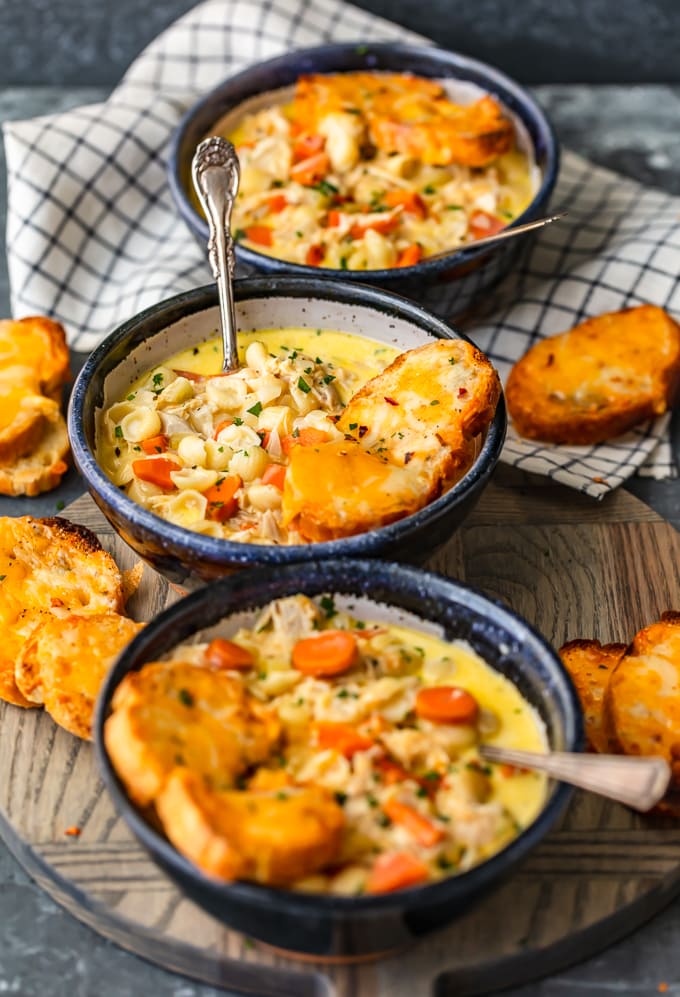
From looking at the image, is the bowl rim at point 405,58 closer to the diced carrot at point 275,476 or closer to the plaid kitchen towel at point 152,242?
the plaid kitchen towel at point 152,242

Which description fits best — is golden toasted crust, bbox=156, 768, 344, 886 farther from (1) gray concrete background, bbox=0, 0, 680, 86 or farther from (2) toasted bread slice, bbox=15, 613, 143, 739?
(1) gray concrete background, bbox=0, 0, 680, 86

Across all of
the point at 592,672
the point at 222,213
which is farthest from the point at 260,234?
the point at 592,672

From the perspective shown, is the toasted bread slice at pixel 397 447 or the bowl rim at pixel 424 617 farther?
the toasted bread slice at pixel 397 447

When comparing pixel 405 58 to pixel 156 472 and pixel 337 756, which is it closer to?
pixel 156 472

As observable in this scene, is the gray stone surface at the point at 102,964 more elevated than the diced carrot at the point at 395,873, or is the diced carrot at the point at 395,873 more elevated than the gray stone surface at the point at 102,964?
the diced carrot at the point at 395,873

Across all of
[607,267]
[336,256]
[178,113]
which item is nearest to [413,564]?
[336,256]

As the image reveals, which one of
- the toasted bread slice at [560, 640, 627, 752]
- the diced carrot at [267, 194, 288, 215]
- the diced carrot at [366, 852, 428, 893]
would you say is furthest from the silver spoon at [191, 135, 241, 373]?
the diced carrot at [366, 852, 428, 893]

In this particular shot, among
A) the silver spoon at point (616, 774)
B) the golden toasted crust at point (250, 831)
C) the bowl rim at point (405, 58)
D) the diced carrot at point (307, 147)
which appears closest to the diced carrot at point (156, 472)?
the bowl rim at point (405, 58)
